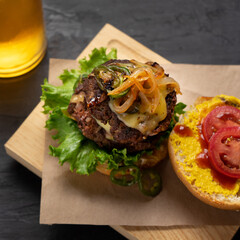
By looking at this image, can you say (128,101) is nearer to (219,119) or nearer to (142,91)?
(142,91)

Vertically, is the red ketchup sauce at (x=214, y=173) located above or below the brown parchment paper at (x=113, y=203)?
above

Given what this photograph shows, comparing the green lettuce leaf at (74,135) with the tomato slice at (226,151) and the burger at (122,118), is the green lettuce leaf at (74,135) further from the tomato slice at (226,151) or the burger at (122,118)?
the tomato slice at (226,151)

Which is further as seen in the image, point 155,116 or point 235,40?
point 235,40

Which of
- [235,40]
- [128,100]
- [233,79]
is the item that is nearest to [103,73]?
[128,100]

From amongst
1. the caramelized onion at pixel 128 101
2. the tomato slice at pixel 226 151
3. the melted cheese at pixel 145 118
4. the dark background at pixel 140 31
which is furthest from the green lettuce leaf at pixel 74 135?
the dark background at pixel 140 31

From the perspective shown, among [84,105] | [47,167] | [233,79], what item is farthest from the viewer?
[233,79]

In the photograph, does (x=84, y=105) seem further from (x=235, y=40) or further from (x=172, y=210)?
(x=235, y=40)
